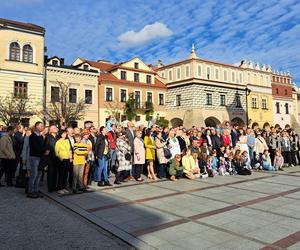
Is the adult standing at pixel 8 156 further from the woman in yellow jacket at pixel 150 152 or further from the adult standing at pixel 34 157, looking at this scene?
the woman in yellow jacket at pixel 150 152

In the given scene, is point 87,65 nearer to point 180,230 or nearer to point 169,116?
point 169,116

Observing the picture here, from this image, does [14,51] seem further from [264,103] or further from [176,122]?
[264,103]

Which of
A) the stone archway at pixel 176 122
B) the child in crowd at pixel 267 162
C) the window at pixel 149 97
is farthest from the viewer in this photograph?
the stone archway at pixel 176 122

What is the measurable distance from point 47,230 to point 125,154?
516 centimetres

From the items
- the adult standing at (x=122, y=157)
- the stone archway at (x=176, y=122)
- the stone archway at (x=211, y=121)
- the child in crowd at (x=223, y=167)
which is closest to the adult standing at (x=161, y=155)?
the adult standing at (x=122, y=157)

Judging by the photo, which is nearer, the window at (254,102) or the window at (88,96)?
the window at (88,96)

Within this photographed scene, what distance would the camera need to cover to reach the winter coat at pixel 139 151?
36.0ft

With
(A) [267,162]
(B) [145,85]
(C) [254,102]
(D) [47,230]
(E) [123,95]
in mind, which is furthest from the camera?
(C) [254,102]

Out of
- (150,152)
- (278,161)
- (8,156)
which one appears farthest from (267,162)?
(8,156)

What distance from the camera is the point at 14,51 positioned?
30031 millimetres

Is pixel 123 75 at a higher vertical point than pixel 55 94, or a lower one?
higher

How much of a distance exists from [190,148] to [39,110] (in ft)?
73.1

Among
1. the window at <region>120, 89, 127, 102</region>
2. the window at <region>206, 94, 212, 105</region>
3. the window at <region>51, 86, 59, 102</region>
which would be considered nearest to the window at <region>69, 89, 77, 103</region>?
the window at <region>51, 86, 59, 102</region>

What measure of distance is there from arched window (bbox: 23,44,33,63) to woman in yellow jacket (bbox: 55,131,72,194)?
24523 mm
